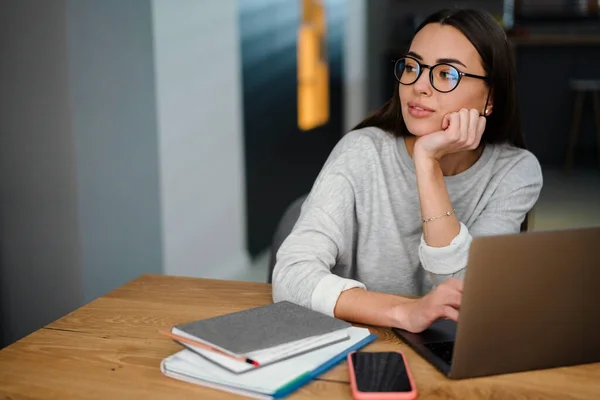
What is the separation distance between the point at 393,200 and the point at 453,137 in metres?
0.21

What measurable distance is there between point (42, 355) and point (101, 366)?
0.10 metres

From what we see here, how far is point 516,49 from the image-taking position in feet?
21.2

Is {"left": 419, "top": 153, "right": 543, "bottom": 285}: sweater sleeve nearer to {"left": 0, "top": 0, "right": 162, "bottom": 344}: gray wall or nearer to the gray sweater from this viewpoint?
the gray sweater

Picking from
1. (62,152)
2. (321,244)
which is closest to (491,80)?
(321,244)

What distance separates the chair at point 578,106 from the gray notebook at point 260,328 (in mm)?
5686

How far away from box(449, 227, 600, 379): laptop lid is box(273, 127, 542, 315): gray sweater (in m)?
0.49

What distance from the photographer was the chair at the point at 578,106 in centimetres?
611

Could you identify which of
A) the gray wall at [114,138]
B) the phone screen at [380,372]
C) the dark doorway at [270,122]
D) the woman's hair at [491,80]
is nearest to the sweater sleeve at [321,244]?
the woman's hair at [491,80]

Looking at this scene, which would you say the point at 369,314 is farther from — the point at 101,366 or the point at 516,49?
the point at 516,49

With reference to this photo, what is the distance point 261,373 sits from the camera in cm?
89

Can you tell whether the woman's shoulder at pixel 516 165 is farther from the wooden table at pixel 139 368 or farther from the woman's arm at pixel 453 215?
the wooden table at pixel 139 368

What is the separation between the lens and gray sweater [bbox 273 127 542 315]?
57.6 inches

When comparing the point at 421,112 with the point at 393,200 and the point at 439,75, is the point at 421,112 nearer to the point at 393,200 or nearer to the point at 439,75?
the point at 439,75

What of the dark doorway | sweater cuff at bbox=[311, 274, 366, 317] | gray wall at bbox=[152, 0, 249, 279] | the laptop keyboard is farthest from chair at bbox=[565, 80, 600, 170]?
the laptop keyboard
